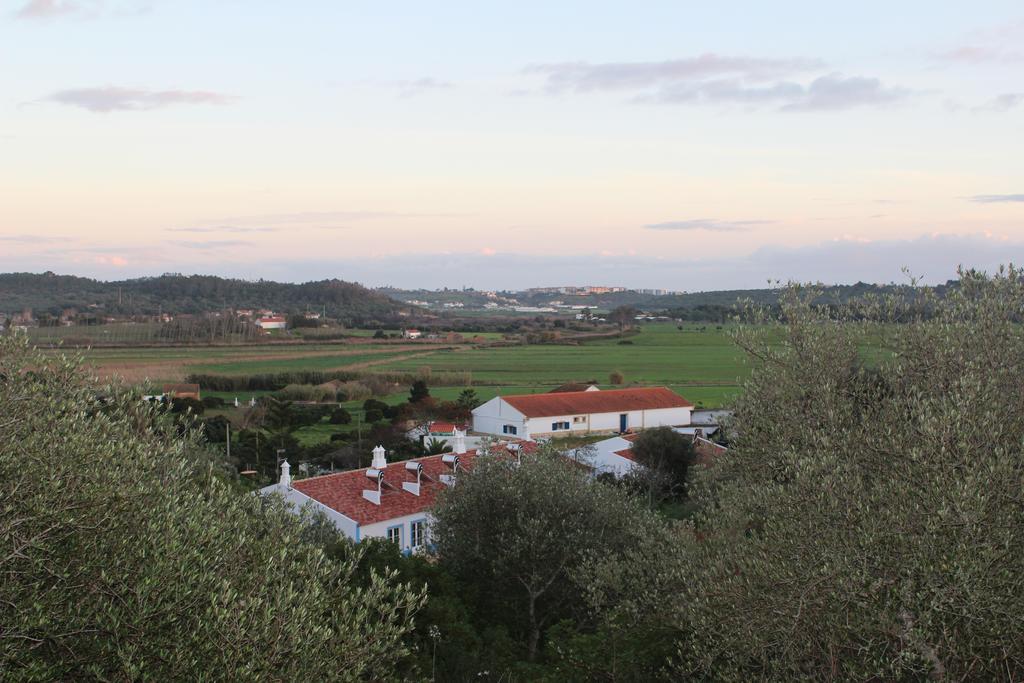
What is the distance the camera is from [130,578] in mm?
9164

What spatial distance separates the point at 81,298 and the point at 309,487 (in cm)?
15978

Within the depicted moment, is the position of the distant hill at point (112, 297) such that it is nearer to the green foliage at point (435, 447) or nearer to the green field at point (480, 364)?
the green field at point (480, 364)

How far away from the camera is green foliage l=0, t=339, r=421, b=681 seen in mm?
8633

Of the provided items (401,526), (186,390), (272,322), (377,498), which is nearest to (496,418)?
(186,390)

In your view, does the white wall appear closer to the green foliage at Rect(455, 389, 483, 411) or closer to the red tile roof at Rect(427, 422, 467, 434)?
the red tile roof at Rect(427, 422, 467, 434)

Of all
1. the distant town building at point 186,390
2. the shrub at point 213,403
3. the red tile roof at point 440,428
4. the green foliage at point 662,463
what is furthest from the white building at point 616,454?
the shrub at point 213,403

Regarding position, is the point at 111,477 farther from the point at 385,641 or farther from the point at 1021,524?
the point at 1021,524

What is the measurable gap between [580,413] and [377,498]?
38.6 m

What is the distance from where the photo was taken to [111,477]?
9953mm

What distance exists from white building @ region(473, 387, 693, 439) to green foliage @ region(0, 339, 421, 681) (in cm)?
5305

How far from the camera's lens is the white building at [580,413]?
219 feet

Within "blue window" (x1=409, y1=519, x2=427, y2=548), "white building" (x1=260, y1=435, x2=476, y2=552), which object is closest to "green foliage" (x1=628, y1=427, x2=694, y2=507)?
"white building" (x1=260, y1=435, x2=476, y2=552)

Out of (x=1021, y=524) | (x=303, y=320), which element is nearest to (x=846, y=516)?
(x=1021, y=524)

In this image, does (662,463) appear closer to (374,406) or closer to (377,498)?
(377,498)
